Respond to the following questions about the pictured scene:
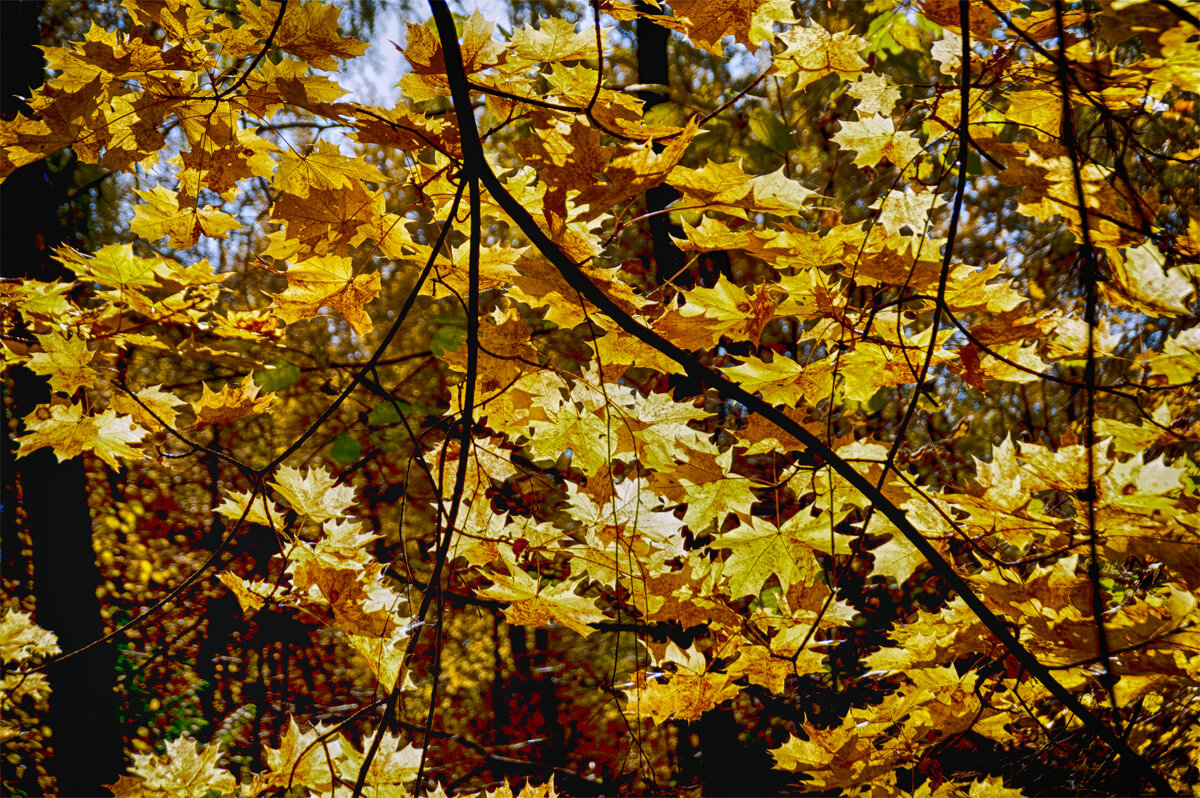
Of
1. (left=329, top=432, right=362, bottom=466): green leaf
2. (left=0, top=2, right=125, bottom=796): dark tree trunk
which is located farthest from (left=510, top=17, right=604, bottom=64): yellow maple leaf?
(left=0, top=2, right=125, bottom=796): dark tree trunk

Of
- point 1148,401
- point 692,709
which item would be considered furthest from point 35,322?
point 1148,401

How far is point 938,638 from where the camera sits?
1449 mm

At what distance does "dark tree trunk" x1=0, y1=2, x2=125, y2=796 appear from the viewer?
407cm

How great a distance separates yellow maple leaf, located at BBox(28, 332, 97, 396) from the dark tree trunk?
3264 mm

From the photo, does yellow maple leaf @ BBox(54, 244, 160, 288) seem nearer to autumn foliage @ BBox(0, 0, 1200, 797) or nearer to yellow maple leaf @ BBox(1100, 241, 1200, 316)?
autumn foliage @ BBox(0, 0, 1200, 797)

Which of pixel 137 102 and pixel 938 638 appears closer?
pixel 137 102

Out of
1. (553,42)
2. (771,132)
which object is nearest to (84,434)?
(553,42)

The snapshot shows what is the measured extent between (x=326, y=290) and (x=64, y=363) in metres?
0.94

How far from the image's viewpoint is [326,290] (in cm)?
119

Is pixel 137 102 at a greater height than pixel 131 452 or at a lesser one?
greater

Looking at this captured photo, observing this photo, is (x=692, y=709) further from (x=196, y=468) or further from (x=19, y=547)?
(x=19, y=547)

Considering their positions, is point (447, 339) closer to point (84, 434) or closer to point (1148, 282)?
point (84, 434)

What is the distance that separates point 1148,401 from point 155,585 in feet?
24.3

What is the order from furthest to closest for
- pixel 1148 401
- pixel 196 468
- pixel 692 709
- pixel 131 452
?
pixel 196 468 < pixel 1148 401 < pixel 131 452 < pixel 692 709
